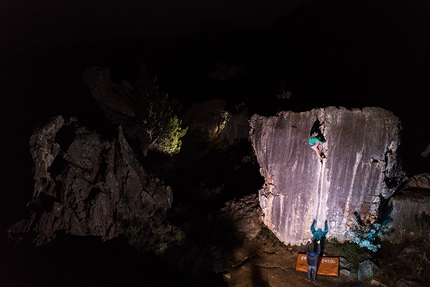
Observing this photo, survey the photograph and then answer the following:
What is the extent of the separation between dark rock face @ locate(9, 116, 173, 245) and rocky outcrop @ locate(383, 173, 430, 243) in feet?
40.3

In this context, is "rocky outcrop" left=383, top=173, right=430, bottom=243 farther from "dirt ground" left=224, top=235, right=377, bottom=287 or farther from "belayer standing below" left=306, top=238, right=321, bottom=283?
"belayer standing below" left=306, top=238, right=321, bottom=283

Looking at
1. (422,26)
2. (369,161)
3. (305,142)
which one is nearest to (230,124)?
(305,142)

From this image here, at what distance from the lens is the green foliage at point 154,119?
18484 mm

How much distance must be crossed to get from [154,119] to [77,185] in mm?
8378

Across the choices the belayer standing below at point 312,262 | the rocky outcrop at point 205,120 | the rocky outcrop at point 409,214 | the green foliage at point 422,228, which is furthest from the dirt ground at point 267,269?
the rocky outcrop at point 205,120

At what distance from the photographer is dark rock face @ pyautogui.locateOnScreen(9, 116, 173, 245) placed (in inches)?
460

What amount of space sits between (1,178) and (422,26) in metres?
37.3

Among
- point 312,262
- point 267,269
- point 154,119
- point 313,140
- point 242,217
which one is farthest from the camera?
point 154,119

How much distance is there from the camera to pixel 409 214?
40.8ft

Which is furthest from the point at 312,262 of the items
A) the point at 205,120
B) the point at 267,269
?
the point at 205,120

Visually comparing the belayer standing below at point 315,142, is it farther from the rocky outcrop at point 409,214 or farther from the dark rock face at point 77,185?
the dark rock face at point 77,185

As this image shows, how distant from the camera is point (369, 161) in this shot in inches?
467

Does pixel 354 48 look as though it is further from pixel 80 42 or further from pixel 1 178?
pixel 80 42

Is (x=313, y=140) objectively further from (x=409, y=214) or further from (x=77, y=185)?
(x=77, y=185)
